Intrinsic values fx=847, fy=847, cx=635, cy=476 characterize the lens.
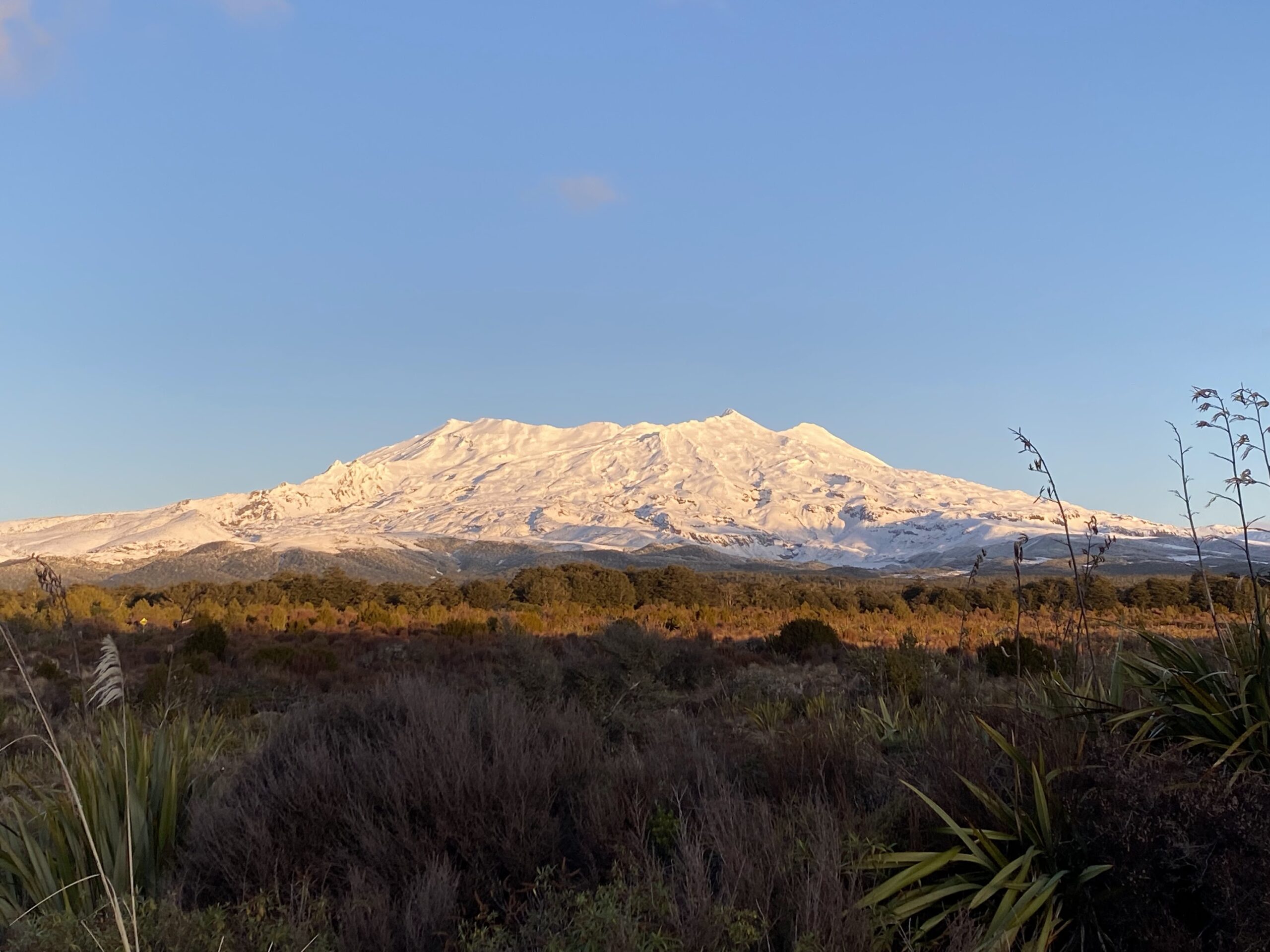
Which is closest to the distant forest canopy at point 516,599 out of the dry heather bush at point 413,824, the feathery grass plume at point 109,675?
the dry heather bush at point 413,824

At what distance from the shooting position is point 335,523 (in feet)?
545

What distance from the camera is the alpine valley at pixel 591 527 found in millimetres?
86500

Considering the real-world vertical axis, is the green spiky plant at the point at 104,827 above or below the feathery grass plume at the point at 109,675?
below

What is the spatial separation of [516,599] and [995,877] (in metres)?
33.4

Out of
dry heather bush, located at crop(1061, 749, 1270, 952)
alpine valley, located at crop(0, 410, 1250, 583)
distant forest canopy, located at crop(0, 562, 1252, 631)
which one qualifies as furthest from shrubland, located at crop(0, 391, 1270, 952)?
alpine valley, located at crop(0, 410, 1250, 583)

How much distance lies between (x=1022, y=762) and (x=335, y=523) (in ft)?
569

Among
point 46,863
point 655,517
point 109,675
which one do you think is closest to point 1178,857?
point 109,675

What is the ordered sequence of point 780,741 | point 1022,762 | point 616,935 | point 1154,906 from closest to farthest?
point 616,935
point 1154,906
point 1022,762
point 780,741

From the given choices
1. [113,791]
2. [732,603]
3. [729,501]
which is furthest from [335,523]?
[113,791]

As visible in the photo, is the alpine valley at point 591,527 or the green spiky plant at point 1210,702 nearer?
the green spiky plant at point 1210,702

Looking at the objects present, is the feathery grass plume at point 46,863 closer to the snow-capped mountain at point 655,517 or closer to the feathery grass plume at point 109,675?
the feathery grass plume at point 109,675

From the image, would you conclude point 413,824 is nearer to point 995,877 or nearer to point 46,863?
point 46,863

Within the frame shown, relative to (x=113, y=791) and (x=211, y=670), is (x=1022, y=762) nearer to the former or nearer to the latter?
(x=113, y=791)

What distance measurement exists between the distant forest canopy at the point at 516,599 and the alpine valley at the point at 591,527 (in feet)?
123
